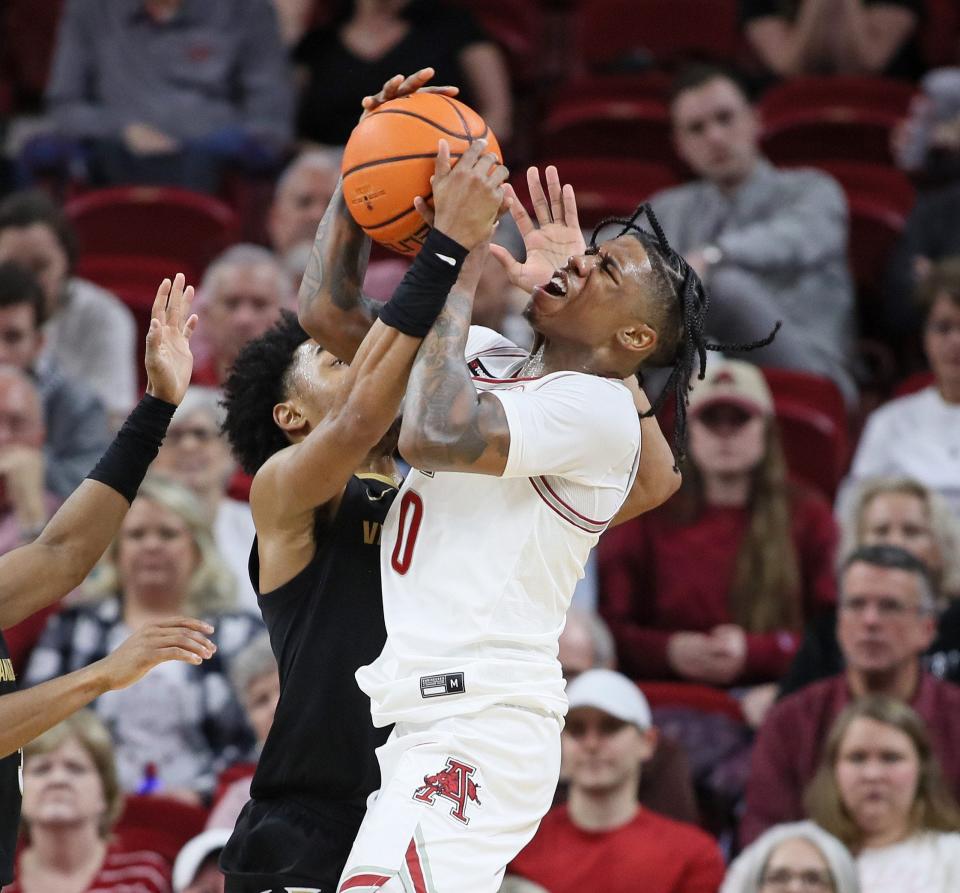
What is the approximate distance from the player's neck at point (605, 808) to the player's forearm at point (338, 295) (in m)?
2.37

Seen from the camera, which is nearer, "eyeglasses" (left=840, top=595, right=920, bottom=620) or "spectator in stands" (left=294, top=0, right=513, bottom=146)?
"eyeglasses" (left=840, top=595, right=920, bottom=620)

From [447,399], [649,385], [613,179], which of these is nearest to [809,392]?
[649,385]

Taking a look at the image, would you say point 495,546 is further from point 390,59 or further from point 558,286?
point 390,59

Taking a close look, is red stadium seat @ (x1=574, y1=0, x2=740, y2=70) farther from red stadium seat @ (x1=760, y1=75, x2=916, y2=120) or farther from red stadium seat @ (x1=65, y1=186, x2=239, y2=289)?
red stadium seat @ (x1=65, y1=186, x2=239, y2=289)

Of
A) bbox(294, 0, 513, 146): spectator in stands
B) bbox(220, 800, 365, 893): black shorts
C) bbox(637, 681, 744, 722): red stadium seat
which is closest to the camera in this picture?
bbox(220, 800, 365, 893): black shorts

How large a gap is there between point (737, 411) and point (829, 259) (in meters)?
1.38

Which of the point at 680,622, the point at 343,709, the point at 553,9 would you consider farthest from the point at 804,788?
the point at 553,9

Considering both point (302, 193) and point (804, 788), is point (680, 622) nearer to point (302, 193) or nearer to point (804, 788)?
point (804, 788)

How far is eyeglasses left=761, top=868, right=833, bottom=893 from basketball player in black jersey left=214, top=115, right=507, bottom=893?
1931 mm

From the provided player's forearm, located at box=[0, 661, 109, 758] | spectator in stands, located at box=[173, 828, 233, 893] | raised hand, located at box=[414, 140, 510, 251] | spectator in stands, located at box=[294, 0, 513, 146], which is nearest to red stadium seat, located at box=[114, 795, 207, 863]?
spectator in stands, located at box=[173, 828, 233, 893]

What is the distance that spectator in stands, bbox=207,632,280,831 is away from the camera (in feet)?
20.2

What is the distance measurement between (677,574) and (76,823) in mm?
2328

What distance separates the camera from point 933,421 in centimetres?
767

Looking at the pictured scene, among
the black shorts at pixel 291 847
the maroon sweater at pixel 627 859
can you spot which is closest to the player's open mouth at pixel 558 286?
the black shorts at pixel 291 847
